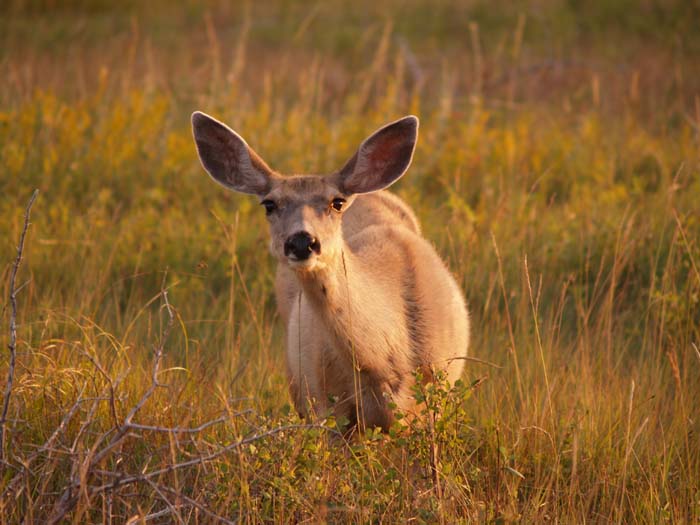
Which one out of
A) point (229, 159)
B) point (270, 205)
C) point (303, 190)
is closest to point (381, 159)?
point (303, 190)

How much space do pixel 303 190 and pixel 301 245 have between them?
0.52 meters

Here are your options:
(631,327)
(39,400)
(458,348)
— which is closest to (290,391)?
(458,348)

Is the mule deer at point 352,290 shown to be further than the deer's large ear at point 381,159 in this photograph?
No

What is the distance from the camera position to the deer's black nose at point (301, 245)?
4.01 m

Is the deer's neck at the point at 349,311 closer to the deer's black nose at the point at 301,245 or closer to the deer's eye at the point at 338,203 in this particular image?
the deer's black nose at the point at 301,245

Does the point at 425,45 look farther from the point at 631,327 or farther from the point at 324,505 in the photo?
the point at 324,505

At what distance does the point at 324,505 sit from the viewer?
344 centimetres

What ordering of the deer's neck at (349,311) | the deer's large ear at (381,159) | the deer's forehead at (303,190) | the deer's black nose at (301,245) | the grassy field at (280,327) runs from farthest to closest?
the deer's large ear at (381,159)
the deer's forehead at (303,190)
the deer's neck at (349,311)
the deer's black nose at (301,245)
the grassy field at (280,327)

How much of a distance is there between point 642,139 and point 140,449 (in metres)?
5.89

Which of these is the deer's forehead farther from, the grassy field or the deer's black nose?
the grassy field

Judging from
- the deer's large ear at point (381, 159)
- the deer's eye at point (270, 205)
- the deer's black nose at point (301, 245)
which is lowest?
the deer's black nose at point (301, 245)

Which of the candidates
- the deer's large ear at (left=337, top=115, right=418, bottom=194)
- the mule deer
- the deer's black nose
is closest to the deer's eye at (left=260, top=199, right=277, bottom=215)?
the mule deer

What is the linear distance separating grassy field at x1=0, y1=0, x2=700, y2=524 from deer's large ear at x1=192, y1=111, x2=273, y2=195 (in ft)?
0.80

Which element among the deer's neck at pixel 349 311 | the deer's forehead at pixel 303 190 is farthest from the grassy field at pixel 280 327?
the deer's forehead at pixel 303 190
